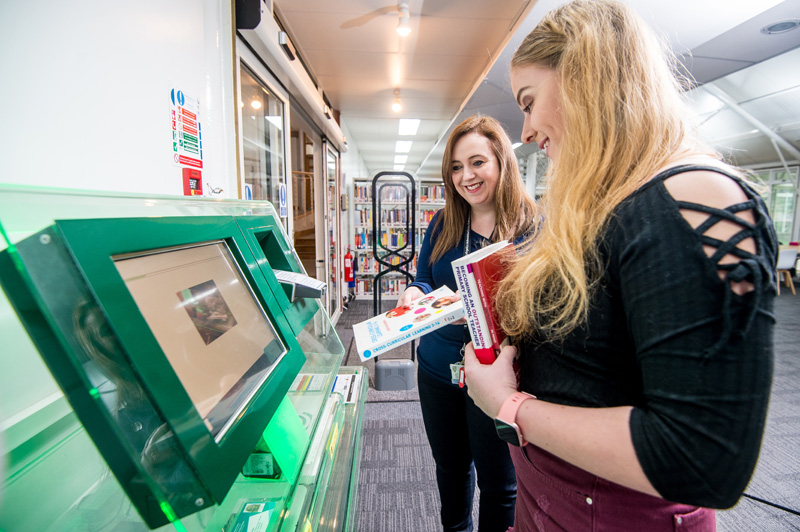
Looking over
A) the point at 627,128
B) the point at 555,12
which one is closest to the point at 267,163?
the point at 555,12

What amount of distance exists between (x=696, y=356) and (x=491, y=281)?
0.36 meters

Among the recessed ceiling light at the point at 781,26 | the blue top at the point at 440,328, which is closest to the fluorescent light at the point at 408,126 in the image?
the recessed ceiling light at the point at 781,26

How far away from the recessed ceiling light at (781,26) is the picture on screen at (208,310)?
4202mm

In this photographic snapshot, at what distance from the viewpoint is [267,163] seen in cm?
255

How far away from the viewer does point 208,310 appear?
0.55 m

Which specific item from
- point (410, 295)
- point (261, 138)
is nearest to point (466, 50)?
point (261, 138)

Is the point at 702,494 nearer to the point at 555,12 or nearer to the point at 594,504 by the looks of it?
the point at 594,504

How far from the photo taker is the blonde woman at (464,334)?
4.16ft

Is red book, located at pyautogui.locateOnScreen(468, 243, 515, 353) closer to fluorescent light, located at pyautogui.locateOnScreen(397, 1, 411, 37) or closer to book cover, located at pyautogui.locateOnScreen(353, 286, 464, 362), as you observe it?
book cover, located at pyautogui.locateOnScreen(353, 286, 464, 362)

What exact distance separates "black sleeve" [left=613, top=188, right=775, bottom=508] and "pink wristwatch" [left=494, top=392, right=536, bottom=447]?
0.17 m

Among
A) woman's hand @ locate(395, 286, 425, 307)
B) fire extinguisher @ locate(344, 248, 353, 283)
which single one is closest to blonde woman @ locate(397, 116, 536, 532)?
woman's hand @ locate(395, 286, 425, 307)

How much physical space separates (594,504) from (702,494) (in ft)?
0.64

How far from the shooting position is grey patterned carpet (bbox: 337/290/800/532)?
1868 millimetres

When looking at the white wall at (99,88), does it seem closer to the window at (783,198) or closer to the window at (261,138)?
the window at (261,138)
